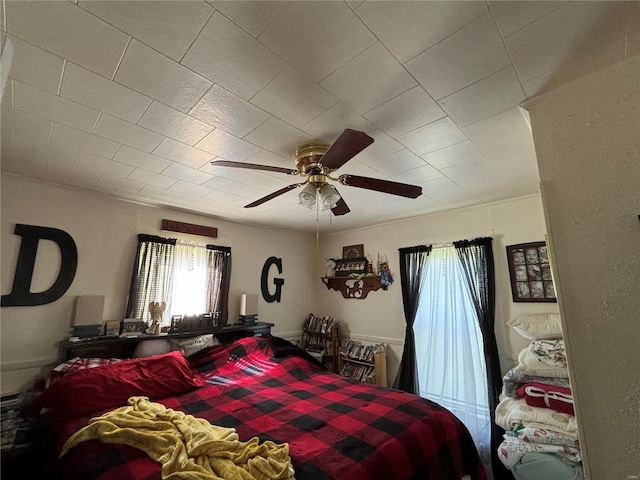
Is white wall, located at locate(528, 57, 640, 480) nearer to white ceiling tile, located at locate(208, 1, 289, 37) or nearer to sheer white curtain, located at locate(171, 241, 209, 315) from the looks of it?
white ceiling tile, located at locate(208, 1, 289, 37)

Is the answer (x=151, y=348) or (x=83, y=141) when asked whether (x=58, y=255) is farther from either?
(x=83, y=141)

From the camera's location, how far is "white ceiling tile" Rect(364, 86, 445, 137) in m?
1.46

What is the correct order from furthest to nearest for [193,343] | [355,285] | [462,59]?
1. [355,285]
2. [193,343]
3. [462,59]

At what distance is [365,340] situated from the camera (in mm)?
4059

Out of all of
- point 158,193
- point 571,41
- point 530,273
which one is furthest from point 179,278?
point 530,273

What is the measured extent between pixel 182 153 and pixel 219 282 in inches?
80.1

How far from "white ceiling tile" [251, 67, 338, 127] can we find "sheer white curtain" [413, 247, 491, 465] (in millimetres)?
2593

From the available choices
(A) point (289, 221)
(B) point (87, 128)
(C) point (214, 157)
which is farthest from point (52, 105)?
(A) point (289, 221)

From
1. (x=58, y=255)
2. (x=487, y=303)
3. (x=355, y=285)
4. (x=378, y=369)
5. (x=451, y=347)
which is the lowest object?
(x=378, y=369)

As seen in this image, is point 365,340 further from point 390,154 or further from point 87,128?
point 87,128

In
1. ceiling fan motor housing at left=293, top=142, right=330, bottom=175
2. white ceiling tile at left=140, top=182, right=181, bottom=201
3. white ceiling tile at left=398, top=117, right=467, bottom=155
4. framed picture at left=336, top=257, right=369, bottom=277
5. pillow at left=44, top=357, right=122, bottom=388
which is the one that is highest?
white ceiling tile at left=140, top=182, right=181, bottom=201

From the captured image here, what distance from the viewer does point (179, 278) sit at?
11.0ft

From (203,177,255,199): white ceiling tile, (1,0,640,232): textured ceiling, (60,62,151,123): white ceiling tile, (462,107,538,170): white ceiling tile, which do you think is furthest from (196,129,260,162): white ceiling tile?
(462,107,538,170): white ceiling tile

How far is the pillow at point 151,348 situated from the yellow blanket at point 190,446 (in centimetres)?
121
